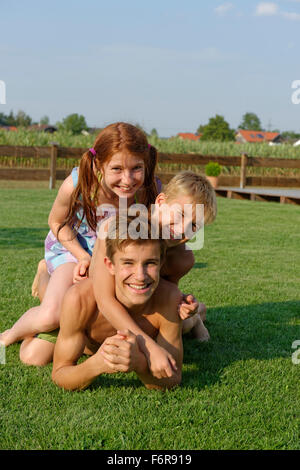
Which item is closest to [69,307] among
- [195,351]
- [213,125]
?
[195,351]

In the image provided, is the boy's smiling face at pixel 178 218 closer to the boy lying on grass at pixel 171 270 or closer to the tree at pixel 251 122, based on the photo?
the boy lying on grass at pixel 171 270

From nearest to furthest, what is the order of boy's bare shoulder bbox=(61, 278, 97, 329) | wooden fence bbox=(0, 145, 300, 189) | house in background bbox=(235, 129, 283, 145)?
boy's bare shoulder bbox=(61, 278, 97, 329) < wooden fence bbox=(0, 145, 300, 189) < house in background bbox=(235, 129, 283, 145)

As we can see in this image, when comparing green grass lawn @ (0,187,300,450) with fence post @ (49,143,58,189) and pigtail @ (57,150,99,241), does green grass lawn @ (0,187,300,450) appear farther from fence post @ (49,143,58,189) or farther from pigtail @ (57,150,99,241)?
fence post @ (49,143,58,189)

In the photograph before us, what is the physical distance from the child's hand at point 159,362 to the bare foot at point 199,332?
84 cm

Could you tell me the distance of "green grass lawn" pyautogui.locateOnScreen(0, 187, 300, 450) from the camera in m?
2.11

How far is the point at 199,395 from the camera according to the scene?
252 centimetres

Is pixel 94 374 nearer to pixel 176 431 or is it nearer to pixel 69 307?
pixel 69 307

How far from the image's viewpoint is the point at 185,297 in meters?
2.63

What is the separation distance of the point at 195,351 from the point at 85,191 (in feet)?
3.73

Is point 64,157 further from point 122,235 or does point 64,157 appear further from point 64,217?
point 122,235

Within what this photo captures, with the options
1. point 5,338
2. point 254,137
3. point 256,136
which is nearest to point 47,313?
point 5,338

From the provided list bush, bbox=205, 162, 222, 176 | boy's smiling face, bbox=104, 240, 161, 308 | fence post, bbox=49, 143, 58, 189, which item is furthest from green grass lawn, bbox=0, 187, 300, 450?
bush, bbox=205, 162, 222, 176

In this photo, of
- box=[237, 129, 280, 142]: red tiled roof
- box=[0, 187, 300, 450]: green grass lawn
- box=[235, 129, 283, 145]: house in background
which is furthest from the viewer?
Answer: box=[235, 129, 283, 145]: house in background

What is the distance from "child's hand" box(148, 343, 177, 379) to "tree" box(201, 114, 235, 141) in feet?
Answer: 254
